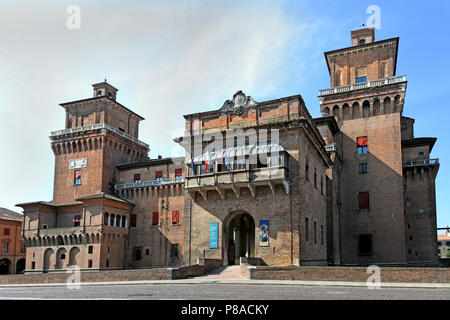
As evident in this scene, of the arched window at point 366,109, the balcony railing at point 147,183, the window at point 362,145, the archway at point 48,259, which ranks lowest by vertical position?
the archway at point 48,259

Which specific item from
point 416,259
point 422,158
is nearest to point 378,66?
point 422,158

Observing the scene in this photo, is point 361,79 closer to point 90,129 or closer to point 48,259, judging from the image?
point 90,129

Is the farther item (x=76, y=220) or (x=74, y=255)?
(x=76, y=220)

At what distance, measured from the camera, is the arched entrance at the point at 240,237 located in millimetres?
36287

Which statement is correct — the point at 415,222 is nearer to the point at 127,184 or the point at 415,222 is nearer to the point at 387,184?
the point at 387,184

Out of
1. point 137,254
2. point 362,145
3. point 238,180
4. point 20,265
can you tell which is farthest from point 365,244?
point 20,265

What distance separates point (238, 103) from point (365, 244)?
77.4ft

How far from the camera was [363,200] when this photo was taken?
159 feet

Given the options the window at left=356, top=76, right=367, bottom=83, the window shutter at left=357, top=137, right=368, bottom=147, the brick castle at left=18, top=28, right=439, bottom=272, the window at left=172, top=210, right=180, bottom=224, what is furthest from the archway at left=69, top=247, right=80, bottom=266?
the window at left=356, top=76, right=367, bottom=83

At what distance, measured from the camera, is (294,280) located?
26.2 meters

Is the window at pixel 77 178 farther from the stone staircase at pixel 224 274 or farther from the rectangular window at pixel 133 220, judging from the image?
the stone staircase at pixel 224 274

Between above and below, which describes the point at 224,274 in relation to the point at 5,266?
above

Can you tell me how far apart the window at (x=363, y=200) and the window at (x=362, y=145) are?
487 centimetres

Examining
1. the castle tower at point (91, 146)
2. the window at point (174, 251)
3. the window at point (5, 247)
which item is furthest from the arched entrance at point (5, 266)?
the window at point (174, 251)
